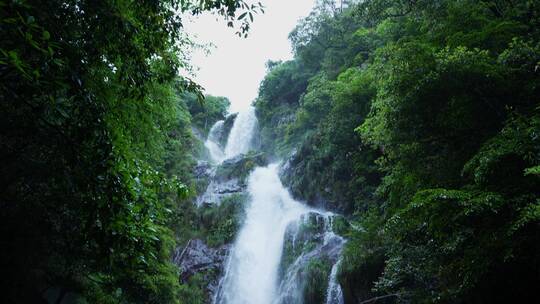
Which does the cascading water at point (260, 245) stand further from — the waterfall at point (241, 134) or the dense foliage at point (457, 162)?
the waterfall at point (241, 134)

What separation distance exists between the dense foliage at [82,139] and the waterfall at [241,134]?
71.4ft

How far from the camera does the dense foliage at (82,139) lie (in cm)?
244

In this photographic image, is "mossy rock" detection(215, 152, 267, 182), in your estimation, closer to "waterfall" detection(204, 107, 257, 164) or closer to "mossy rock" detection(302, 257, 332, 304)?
"waterfall" detection(204, 107, 257, 164)

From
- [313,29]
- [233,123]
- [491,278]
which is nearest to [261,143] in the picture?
[233,123]

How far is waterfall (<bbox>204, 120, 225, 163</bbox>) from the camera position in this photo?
2891 centimetres

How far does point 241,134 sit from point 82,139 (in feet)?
91.4

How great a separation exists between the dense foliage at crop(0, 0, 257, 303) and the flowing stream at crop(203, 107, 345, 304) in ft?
17.2

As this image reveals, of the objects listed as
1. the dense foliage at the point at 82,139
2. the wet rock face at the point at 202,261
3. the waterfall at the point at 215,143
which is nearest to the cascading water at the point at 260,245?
the wet rock face at the point at 202,261

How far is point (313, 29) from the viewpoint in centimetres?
2231

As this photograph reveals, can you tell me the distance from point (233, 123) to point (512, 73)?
27404 millimetres

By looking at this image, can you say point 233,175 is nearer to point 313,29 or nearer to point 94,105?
point 313,29

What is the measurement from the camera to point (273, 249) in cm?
1396

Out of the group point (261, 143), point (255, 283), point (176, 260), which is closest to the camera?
point (255, 283)

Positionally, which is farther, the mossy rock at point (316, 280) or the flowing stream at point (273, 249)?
the flowing stream at point (273, 249)
